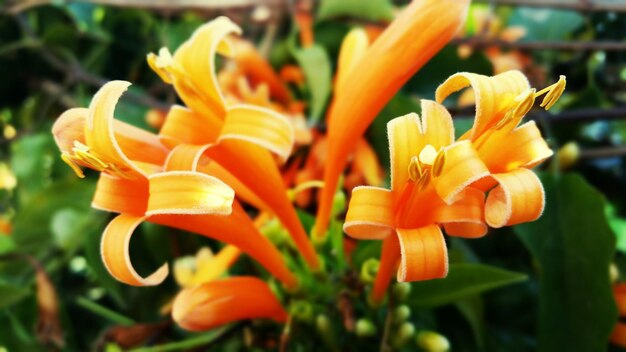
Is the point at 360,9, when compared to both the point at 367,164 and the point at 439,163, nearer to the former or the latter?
the point at 367,164

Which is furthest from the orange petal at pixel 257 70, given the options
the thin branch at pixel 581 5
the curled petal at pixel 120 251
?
the curled petal at pixel 120 251

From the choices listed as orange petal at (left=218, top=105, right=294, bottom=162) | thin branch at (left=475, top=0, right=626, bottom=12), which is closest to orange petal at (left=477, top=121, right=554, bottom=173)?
orange petal at (left=218, top=105, right=294, bottom=162)

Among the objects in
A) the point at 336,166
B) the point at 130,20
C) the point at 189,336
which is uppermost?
the point at 130,20

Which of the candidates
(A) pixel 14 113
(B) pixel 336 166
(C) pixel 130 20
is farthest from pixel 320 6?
(A) pixel 14 113

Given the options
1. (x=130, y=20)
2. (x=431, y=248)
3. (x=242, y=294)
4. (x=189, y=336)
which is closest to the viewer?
(x=431, y=248)

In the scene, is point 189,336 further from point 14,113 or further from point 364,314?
point 14,113

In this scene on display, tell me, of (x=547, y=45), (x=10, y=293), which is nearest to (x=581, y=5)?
(x=547, y=45)
